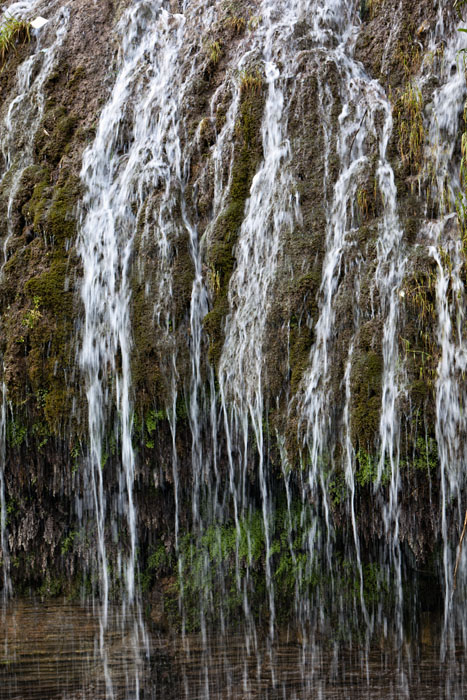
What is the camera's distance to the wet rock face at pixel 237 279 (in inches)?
181

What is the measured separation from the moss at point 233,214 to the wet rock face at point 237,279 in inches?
0.7

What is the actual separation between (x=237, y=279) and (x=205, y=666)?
357 cm

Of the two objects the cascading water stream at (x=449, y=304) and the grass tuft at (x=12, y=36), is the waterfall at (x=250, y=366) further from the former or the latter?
the grass tuft at (x=12, y=36)

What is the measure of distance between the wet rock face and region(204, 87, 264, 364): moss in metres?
0.02

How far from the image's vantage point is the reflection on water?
547cm

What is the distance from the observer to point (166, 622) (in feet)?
19.6

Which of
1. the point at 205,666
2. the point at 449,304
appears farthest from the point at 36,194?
the point at 205,666

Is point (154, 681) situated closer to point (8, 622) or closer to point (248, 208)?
point (8, 622)

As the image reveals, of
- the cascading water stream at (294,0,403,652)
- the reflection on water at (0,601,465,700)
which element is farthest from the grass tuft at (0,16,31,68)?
the reflection on water at (0,601,465,700)

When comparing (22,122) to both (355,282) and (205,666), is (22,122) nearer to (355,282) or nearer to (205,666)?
(355,282)

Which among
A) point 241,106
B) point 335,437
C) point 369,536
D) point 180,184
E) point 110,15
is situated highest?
point 110,15

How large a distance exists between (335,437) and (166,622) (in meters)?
2.75

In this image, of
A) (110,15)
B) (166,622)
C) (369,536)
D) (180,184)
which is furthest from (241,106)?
(166,622)

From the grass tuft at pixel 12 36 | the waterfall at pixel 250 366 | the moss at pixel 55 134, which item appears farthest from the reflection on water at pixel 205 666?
the grass tuft at pixel 12 36
